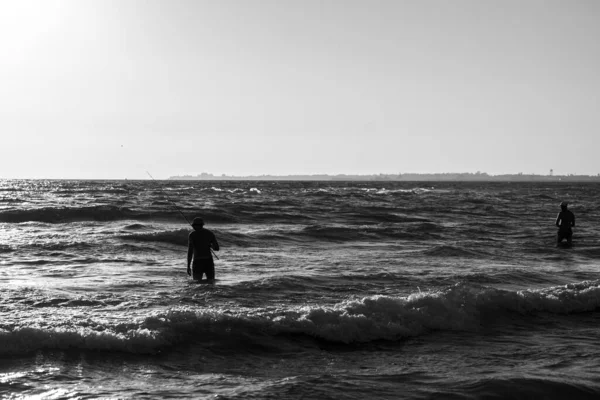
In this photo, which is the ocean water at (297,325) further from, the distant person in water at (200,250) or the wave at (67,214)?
the wave at (67,214)

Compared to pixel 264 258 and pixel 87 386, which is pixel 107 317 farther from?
pixel 264 258

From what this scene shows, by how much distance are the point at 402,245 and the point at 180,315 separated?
1327 cm

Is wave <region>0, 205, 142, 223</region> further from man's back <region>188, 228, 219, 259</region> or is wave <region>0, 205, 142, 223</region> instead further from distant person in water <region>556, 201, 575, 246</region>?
distant person in water <region>556, 201, 575, 246</region>

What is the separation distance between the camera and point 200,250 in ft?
39.5

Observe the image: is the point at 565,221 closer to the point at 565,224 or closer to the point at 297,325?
the point at 565,224

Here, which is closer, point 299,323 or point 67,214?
point 299,323

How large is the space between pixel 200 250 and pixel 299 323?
4.37 m

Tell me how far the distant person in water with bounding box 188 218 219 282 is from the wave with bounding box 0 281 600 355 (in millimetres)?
3097

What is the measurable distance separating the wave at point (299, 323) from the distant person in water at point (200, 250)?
310 cm

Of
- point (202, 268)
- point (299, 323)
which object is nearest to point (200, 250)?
point (202, 268)

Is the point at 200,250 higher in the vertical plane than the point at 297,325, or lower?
higher

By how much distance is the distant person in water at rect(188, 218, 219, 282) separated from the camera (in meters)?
12.0

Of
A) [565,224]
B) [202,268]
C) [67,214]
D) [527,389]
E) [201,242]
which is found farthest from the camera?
[67,214]

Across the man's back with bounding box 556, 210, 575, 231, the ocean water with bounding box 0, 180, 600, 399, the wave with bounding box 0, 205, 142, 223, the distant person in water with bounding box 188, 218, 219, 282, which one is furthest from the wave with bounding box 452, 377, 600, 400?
the wave with bounding box 0, 205, 142, 223
